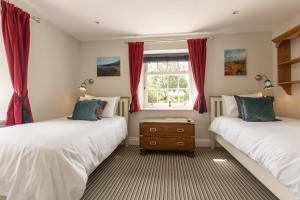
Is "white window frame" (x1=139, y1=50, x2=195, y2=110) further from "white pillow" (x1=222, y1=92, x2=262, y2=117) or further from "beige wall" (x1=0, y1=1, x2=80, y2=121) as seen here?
"beige wall" (x1=0, y1=1, x2=80, y2=121)

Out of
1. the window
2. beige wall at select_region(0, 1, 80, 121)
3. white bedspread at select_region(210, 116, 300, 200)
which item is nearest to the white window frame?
the window

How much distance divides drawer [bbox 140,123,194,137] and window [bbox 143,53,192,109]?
2.72ft

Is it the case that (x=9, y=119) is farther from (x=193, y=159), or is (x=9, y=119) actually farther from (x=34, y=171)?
(x=193, y=159)

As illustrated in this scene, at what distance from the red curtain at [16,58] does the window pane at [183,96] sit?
8.55 ft

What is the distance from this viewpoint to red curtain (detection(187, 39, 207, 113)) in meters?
3.28

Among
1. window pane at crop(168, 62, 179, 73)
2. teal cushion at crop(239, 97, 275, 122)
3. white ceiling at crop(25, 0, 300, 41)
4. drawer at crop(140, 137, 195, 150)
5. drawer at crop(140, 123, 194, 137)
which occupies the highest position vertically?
white ceiling at crop(25, 0, 300, 41)

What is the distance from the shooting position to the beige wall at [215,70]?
10.7ft

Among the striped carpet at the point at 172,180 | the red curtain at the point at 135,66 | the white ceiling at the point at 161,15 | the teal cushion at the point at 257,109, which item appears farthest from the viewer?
the red curtain at the point at 135,66

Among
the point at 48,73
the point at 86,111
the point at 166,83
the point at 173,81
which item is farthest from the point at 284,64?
the point at 48,73

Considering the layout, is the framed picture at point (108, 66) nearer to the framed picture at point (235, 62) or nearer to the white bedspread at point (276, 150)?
the framed picture at point (235, 62)

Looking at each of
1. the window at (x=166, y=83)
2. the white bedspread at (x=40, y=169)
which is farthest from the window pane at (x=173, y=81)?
the white bedspread at (x=40, y=169)

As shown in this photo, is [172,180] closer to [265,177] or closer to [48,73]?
[265,177]

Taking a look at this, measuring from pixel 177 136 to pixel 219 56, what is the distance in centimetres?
174

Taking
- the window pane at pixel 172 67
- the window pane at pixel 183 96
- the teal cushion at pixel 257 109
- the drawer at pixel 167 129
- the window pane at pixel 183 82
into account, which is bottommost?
the drawer at pixel 167 129
